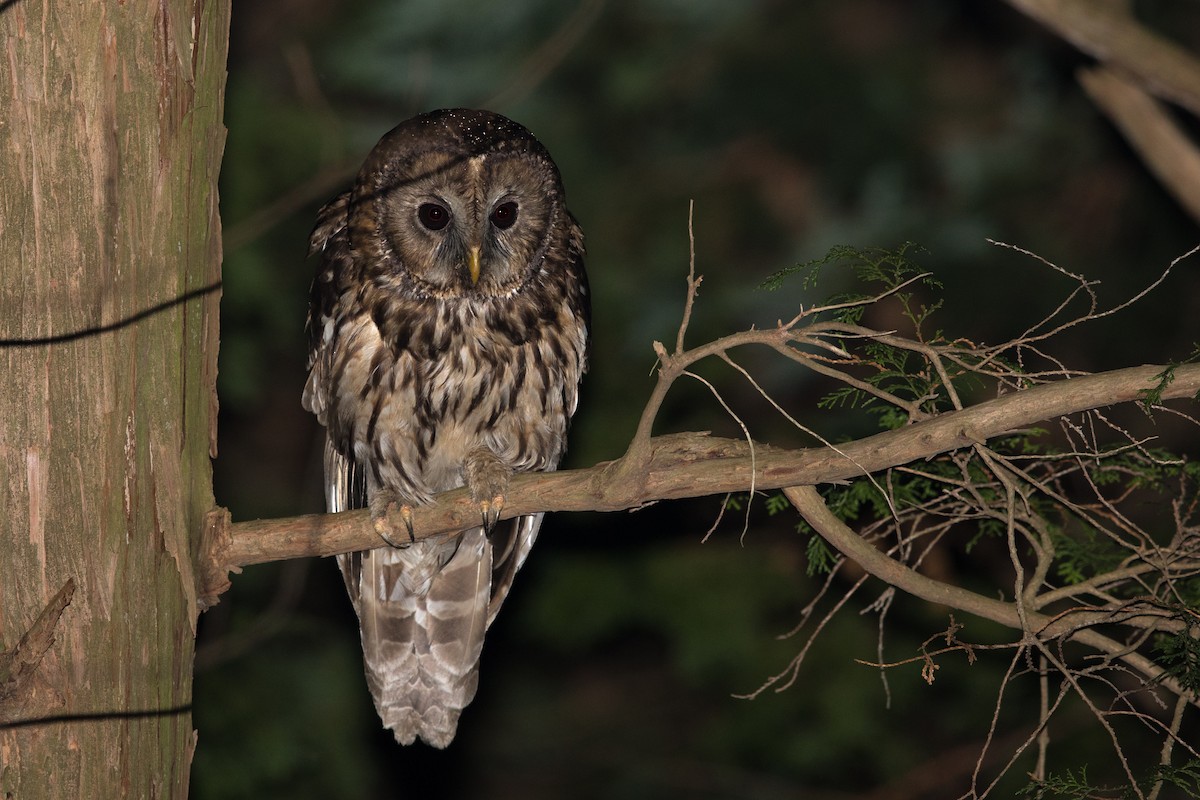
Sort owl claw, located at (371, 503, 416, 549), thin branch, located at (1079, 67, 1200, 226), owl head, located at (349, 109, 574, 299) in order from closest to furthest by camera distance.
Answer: owl claw, located at (371, 503, 416, 549), owl head, located at (349, 109, 574, 299), thin branch, located at (1079, 67, 1200, 226)

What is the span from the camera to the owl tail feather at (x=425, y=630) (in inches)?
160

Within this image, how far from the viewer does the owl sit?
364 cm

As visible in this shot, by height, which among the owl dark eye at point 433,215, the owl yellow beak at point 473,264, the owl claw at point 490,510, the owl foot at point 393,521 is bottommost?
the owl foot at point 393,521

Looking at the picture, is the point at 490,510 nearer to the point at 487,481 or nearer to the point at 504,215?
the point at 487,481

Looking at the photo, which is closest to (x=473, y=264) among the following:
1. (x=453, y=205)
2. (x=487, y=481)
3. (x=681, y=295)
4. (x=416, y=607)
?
(x=453, y=205)

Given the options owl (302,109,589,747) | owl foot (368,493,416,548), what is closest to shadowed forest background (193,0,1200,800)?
owl (302,109,589,747)

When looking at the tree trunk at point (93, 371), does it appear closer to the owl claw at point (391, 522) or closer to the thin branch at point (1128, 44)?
the owl claw at point (391, 522)

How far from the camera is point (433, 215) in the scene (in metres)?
3.68

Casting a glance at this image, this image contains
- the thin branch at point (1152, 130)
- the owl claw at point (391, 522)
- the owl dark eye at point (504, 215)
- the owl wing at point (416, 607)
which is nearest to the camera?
the owl claw at point (391, 522)

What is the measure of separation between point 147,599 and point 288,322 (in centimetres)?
343

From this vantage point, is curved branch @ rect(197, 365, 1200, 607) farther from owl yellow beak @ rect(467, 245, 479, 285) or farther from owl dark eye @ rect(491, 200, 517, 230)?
owl dark eye @ rect(491, 200, 517, 230)

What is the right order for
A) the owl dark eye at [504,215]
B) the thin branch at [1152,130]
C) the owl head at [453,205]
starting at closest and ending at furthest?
the owl head at [453,205]
the owl dark eye at [504,215]
the thin branch at [1152,130]

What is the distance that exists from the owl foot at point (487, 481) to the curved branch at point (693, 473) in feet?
0.11

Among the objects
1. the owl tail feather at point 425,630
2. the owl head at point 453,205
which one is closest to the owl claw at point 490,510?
the owl head at point 453,205
